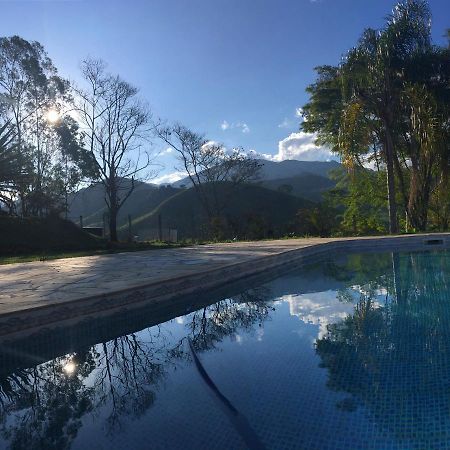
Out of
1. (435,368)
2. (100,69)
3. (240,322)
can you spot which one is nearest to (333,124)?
(100,69)

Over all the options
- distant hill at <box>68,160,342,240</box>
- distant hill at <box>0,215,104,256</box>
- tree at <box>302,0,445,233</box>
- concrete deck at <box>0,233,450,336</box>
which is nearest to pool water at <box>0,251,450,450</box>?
concrete deck at <box>0,233,450,336</box>

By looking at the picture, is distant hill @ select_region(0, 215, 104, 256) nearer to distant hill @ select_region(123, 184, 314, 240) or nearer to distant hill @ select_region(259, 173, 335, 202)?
distant hill @ select_region(123, 184, 314, 240)

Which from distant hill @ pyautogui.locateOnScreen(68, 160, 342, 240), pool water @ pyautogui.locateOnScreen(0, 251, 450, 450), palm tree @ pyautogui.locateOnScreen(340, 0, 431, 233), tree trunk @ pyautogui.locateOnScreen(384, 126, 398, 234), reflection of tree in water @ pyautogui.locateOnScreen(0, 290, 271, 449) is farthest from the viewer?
distant hill @ pyautogui.locateOnScreen(68, 160, 342, 240)

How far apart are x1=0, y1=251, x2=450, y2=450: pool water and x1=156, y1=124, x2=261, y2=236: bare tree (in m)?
20.5

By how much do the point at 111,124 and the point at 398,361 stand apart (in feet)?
52.8

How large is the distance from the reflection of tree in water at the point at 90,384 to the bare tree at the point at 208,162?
2091 centimetres

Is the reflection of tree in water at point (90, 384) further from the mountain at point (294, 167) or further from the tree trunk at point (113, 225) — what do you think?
the mountain at point (294, 167)

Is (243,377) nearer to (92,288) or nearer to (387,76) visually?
(92,288)

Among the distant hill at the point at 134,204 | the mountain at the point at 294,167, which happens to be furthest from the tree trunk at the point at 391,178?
the mountain at the point at 294,167

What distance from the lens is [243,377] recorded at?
278 centimetres

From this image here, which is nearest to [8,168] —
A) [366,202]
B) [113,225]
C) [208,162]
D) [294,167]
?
[113,225]

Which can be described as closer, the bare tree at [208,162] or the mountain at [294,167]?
the bare tree at [208,162]

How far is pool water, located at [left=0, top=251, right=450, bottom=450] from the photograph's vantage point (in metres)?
2.04

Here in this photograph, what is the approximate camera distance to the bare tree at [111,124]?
16297 millimetres
